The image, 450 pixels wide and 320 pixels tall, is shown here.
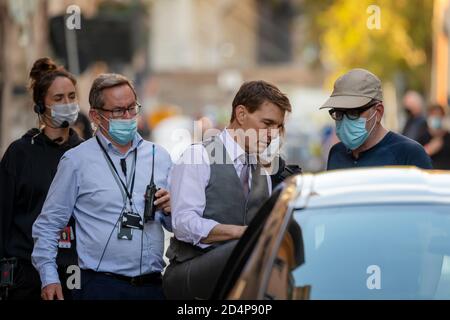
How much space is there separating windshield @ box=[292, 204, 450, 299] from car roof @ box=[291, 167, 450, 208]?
30 mm

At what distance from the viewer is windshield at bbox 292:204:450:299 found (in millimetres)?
5000

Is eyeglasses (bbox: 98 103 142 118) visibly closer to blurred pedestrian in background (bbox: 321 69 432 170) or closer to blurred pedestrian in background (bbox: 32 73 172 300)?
blurred pedestrian in background (bbox: 32 73 172 300)

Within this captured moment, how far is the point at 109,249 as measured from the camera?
6871 mm

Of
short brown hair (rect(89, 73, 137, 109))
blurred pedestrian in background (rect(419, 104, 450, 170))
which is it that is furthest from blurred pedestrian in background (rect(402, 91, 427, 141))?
short brown hair (rect(89, 73, 137, 109))

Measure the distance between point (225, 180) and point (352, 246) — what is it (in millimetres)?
1615

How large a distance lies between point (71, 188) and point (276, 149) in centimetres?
109

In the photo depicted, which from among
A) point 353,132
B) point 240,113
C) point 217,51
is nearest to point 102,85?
point 240,113

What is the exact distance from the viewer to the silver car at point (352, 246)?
494cm

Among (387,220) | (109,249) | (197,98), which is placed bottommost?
(197,98)

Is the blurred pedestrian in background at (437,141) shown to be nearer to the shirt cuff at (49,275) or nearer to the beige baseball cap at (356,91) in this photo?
the beige baseball cap at (356,91)

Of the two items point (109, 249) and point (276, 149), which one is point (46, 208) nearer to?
point (109, 249)

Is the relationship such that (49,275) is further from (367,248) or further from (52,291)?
(367,248)
